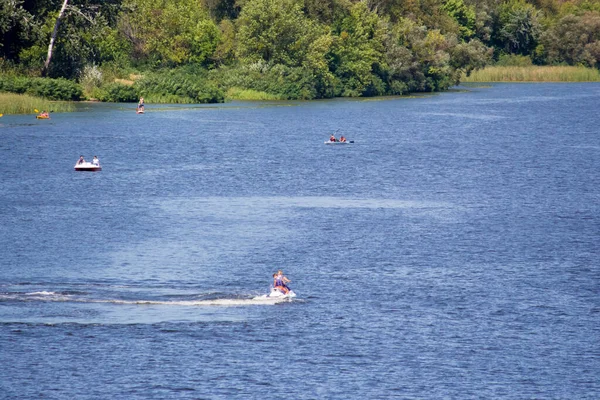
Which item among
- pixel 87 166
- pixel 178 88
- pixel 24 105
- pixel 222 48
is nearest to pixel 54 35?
pixel 24 105

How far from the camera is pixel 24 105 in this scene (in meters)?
122

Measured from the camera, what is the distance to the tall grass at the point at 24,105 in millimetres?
120438

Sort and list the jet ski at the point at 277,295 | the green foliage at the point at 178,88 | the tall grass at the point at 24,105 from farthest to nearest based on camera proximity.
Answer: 1. the green foliage at the point at 178,88
2. the tall grass at the point at 24,105
3. the jet ski at the point at 277,295

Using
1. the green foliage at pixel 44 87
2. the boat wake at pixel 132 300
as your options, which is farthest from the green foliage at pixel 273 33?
the boat wake at pixel 132 300

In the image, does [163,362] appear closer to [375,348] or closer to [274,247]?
[375,348]

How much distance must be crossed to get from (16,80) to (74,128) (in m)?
18.2

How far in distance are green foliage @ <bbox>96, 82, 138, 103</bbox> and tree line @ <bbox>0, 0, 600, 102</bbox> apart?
0.16 m

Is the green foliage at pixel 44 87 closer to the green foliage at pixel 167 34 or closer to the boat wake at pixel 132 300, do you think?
the green foliage at pixel 167 34

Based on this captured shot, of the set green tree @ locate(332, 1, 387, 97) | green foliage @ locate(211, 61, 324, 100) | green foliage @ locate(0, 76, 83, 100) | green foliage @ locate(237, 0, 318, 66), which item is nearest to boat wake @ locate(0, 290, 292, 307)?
green foliage @ locate(0, 76, 83, 100)

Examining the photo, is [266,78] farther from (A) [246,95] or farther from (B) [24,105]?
(B) [24,105]

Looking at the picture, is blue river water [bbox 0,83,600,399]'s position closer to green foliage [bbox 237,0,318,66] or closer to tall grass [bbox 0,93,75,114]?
tall grass [bbox 0,93,75,114]

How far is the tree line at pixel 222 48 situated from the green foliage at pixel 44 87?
3.83 m

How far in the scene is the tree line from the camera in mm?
135000

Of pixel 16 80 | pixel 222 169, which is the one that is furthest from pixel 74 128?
pixel 222 169
